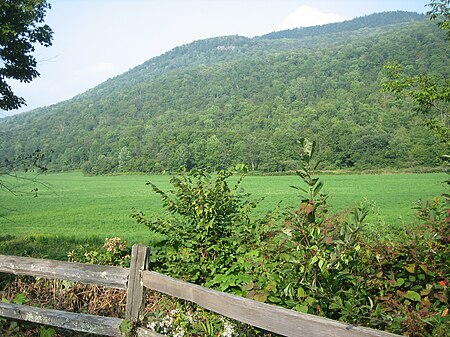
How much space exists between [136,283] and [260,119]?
8892 cm

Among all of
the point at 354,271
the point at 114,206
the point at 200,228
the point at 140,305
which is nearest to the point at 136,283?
the point at 140,305

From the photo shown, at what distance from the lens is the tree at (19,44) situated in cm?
1080

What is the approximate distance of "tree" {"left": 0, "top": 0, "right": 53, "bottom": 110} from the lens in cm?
1080

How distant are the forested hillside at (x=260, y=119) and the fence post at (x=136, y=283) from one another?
3033 cm

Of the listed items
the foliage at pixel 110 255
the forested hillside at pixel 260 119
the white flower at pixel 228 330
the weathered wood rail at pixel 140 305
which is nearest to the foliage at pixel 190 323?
the white flower at pixel 228 330

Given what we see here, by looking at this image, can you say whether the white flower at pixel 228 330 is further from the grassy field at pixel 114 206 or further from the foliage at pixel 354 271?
the grassy field at pixel 114 206

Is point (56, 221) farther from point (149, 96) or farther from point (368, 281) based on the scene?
point (149, 96)

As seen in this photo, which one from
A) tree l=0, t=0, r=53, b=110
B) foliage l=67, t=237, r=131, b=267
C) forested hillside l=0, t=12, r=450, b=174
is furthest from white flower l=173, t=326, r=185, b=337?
forested hillside l=0, t=12, r=450, b=174

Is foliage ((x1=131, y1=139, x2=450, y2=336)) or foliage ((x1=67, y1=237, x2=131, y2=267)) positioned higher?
foliage ((x1=131, y1=139, x2=450, y2=336))

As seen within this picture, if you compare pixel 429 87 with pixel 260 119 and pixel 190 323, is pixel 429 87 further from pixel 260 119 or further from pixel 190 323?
pixel 260 119

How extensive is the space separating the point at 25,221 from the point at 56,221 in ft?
6.35

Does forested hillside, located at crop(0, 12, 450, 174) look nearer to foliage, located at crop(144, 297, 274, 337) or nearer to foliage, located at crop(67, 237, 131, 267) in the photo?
foliage, located at crop(67, 237, 131, 267)

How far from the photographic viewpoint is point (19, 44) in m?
11.8

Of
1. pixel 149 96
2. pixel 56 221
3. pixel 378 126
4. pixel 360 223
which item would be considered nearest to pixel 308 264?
pixel 360 223
